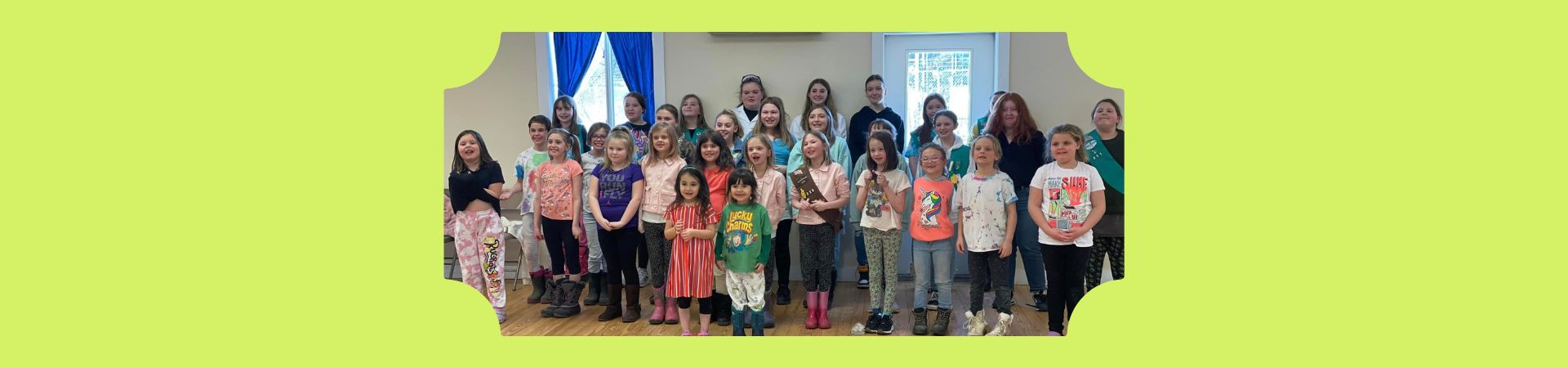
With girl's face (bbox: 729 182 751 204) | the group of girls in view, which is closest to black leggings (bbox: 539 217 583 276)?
the group of girls

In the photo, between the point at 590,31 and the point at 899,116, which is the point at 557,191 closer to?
the point at 590,31

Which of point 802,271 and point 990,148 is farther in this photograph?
point 802,271

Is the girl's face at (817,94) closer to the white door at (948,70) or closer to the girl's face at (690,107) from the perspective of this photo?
the white door at (948,70)

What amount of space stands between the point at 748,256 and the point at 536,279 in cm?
148

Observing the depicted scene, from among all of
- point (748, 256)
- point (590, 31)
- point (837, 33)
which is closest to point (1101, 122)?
point (837, 33)

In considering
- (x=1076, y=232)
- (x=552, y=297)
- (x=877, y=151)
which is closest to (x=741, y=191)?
(x=877, y=151)

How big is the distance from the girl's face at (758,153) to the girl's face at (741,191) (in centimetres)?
22

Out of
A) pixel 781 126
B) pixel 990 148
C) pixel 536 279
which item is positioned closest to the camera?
pixel 990 148

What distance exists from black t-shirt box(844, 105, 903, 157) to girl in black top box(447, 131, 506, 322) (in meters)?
1.87

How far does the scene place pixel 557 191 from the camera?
17.2 feet

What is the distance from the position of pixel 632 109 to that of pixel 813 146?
3.26ft

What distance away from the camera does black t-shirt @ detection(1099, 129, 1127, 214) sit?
15.7 feet

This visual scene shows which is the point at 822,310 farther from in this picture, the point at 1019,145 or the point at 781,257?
the point at 1019,145

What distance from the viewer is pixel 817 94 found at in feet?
16.6
